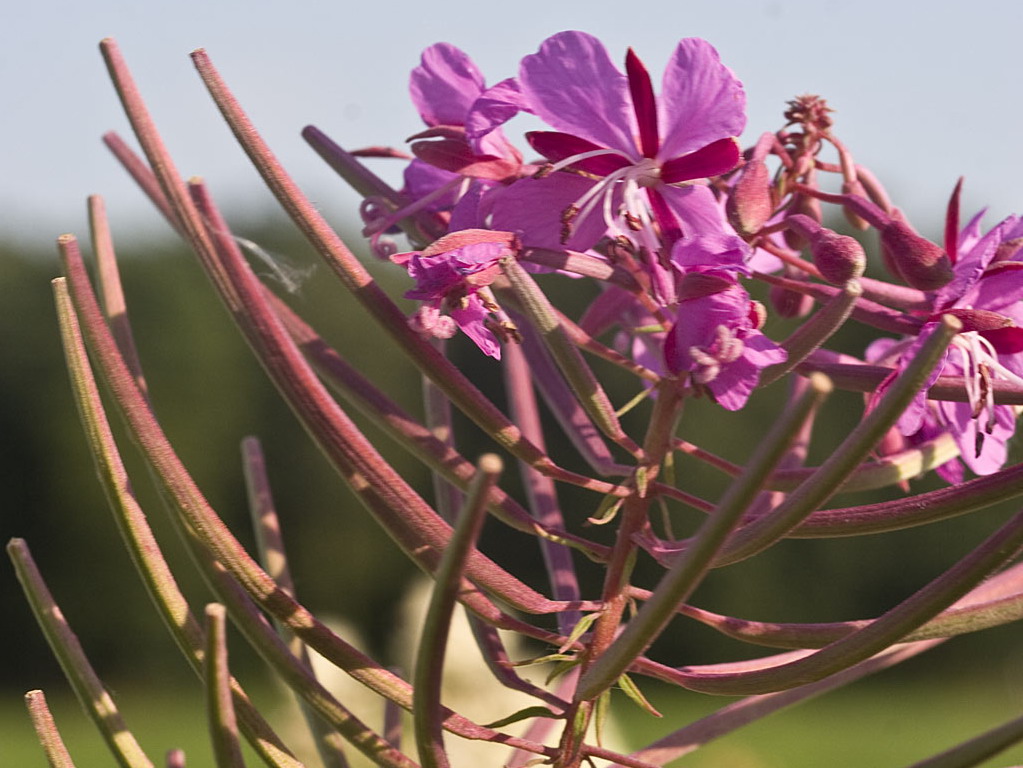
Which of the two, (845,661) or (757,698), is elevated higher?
(845,661)

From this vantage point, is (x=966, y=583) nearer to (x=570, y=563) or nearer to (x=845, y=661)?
(x=845, y=661)

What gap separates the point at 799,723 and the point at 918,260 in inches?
421

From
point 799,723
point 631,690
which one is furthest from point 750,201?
point 799,723

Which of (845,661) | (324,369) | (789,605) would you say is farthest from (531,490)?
(789,605)

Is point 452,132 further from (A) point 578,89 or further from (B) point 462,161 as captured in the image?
(A) point 578,89

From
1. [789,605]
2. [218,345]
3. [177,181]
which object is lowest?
[789,605]

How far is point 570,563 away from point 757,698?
0.20 meters

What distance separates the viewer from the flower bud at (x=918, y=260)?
2.78 feet

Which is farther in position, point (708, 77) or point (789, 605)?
point (789, 605)

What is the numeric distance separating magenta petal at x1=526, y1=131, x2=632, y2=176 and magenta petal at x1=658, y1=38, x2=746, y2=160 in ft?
0.14

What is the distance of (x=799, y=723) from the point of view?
1078 cm

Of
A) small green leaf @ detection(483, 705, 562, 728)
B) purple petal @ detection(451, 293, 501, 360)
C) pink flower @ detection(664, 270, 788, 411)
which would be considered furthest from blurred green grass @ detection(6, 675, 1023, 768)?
pink flower @ detection(664, 270, 788, 411)

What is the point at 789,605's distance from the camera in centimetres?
1007

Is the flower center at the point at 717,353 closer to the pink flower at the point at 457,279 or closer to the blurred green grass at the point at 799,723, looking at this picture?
the pink flower at the point at 457,279
